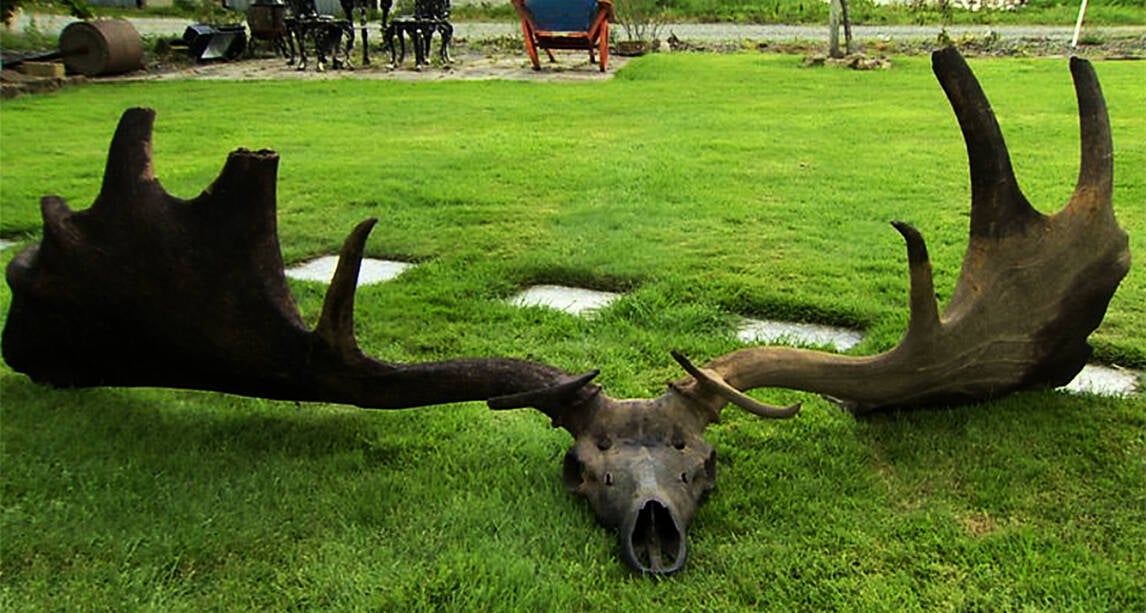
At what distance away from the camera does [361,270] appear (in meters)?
4.55

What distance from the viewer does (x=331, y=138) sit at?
8055 mm

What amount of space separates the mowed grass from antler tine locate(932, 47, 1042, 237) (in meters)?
0.54

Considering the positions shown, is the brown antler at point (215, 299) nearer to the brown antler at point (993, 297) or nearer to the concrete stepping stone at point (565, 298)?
the brown antler at point (993, 297)

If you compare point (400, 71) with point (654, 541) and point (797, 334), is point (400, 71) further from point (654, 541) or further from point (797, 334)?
point (654, 541)

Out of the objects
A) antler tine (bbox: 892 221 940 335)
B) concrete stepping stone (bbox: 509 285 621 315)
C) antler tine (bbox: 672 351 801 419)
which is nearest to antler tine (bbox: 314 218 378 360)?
antler tine (bbox: 672 351 801 419)

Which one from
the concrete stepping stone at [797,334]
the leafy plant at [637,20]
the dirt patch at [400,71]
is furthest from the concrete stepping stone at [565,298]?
the leafy plant at [637,20]

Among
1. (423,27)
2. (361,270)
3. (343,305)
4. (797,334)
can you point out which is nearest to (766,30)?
(423,27)

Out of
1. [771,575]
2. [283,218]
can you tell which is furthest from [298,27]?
[771,575]

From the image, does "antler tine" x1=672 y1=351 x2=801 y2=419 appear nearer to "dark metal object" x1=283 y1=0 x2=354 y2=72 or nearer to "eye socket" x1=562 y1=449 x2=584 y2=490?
"eye socket" x1=562 y1=449 x2=584 y2=490

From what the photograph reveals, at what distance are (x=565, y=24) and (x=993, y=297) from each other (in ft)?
37.8

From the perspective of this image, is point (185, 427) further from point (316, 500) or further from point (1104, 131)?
point (1104, 131)

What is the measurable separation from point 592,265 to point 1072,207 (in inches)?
81.2

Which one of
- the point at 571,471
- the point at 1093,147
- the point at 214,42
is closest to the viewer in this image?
the point at 571,471

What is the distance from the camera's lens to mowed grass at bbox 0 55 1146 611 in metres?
2.23
